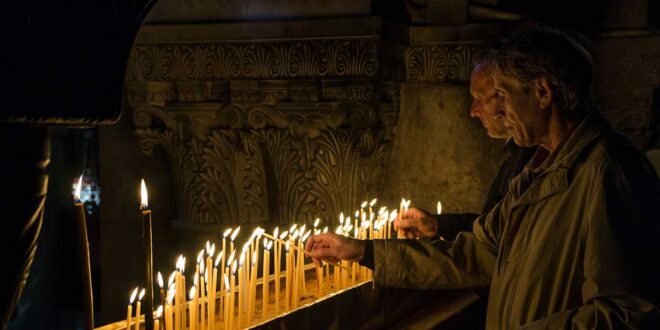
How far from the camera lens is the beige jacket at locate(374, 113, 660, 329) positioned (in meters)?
A: 1.92

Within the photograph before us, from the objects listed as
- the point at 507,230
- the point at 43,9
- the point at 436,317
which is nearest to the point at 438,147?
the point at 436,317

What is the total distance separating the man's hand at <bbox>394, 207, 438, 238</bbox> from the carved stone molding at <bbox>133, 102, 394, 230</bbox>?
133cm

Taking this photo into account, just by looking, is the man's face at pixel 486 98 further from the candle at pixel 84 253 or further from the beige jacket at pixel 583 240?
the candle at pixel 84 253

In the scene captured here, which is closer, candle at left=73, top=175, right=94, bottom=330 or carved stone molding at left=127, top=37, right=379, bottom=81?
candle at left=73, top=175, right=94, bottom=330

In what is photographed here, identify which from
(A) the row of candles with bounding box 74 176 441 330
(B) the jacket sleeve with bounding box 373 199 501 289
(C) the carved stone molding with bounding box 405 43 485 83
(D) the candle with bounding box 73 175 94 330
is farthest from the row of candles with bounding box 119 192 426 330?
(C) the carved stone molding with bounding box 405 43 485 83

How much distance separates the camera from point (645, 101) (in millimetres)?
5672

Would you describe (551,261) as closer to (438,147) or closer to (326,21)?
(326,21)

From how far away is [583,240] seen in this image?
2.04 meters

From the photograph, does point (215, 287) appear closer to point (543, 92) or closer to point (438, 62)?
point (543, 92)

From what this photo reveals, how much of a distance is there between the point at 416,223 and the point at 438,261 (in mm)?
928

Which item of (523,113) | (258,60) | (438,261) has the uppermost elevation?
(258,60)

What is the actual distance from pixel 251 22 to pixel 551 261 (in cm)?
317

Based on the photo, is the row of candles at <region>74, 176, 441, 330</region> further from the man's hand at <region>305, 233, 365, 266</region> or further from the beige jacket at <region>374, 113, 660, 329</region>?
the beige jacket at <region>374, 113, 660, 329</region>

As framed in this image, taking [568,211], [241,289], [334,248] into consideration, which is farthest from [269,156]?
[568,211]
